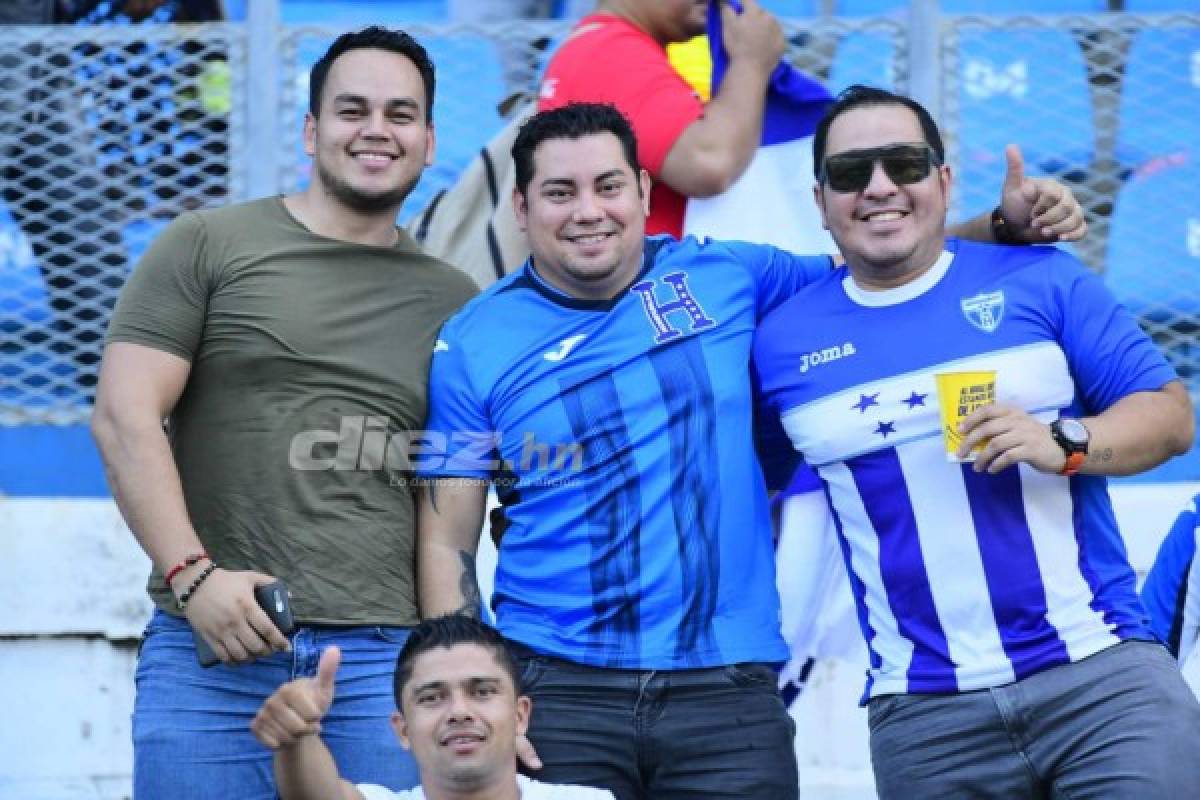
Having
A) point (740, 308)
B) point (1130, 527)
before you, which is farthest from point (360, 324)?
point (1130, 527)

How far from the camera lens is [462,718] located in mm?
3545

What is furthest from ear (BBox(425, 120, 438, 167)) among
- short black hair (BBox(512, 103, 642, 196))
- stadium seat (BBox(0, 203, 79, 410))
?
stadium seat (BBox(0, 203, 79, 410))

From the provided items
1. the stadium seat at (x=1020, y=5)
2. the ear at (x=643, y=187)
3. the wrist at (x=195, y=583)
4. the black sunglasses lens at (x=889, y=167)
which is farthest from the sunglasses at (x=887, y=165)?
the stadium seat at (x=1020, y=5)

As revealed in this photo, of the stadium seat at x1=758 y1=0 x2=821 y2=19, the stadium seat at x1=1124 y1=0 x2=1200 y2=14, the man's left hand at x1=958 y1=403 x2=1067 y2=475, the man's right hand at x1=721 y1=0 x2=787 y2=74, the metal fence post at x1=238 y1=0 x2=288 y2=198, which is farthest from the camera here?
the stadium seat at x1=758 y1=0 x2=821 y2=19

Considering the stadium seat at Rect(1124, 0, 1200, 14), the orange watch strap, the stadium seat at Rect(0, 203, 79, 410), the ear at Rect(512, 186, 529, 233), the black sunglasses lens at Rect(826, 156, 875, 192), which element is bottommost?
the stadium seat at Rect(0, 203, 79, 410)

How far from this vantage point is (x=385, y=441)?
12.6ft

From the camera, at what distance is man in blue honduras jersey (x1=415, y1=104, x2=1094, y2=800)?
3564 mm

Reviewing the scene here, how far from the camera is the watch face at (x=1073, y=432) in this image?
11.0 feet

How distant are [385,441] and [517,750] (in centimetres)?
70

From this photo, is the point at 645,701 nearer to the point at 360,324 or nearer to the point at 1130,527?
the point at 360,324

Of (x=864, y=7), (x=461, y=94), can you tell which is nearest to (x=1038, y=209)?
(x=461, y=94)

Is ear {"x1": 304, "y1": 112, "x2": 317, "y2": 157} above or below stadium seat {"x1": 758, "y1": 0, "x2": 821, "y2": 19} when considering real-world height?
above

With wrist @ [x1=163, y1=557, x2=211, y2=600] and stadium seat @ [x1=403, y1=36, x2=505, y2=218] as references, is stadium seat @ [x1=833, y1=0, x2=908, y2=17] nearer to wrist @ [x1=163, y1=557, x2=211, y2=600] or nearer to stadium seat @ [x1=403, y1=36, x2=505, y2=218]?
stadium seat @ [x1=403, y1=36, x2=505, y2=218]

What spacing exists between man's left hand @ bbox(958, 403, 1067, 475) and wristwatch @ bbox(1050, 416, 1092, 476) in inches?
0.4
